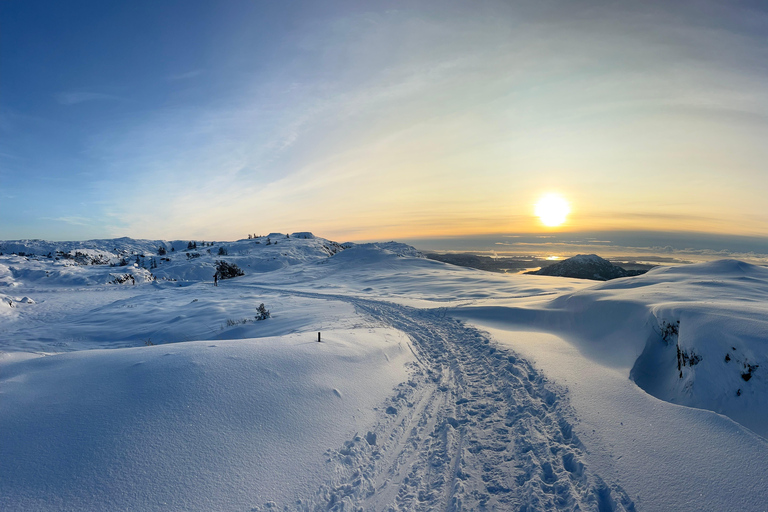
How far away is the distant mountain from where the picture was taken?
1123 inches

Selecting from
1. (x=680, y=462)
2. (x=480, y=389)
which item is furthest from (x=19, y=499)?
(x=680, y=462)

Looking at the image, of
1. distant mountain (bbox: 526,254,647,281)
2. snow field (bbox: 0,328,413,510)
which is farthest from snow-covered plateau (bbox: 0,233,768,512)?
distant mountain (bbox: 526,254,647,281)

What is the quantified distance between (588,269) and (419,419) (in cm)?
3052

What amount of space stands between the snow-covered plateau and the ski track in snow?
25 mm

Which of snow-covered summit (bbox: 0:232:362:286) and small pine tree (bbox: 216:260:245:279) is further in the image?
small pine tree (bbox: 216:260:245:279)

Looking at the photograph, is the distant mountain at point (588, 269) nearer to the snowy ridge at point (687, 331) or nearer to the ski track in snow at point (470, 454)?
the snowy ridge at point (687, 331)

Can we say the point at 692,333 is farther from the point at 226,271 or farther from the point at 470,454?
the point at 226,271

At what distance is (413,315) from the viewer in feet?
47.2

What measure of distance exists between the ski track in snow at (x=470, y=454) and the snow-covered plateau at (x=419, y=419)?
2 centimetres

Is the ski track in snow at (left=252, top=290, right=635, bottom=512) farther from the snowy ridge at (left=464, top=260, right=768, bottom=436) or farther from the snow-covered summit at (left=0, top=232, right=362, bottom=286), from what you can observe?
the snow-covered summit at (left=0, top=232, right=362, bottom=286)

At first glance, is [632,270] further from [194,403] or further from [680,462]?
[194,403]

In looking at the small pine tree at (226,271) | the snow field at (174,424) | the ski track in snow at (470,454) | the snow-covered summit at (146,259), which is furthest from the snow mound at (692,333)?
the snow-covered summit at (146,259)

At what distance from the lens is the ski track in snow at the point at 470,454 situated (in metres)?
3.69

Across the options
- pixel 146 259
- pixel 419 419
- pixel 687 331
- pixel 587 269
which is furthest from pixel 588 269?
pixel 146 259
